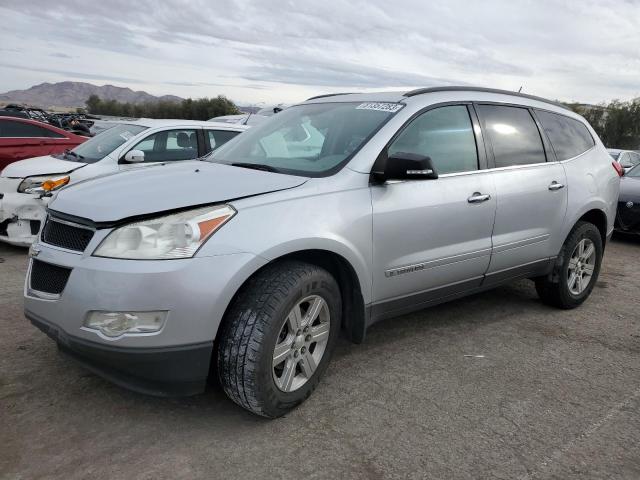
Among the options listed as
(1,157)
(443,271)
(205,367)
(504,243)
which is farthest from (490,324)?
(1,157)

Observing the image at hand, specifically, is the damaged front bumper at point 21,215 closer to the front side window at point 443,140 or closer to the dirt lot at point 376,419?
the dirt lot at point 376,419

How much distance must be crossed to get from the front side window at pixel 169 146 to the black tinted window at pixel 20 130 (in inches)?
107

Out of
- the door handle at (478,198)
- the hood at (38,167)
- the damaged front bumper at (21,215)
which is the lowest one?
the damaged front bumper at (21,215)

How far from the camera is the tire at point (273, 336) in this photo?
271 cm

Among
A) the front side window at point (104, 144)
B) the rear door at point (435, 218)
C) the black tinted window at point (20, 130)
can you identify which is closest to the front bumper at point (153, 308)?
the rear door at point (435, 218)

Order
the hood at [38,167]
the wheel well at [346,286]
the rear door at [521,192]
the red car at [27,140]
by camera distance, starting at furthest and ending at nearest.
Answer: the red car at [27,140]
the hood at [38,167]
the rear door at [521,192]
the wheel well at [346,286]

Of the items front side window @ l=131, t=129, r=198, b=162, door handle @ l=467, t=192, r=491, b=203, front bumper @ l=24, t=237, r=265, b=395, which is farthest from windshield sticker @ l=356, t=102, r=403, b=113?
front side window @ l=131, t=129, r=198, b=162

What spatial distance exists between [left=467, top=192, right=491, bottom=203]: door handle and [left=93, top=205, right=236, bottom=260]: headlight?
1857mm

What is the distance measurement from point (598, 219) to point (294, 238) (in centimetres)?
356

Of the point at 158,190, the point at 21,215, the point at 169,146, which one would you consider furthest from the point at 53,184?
the point at 158,190

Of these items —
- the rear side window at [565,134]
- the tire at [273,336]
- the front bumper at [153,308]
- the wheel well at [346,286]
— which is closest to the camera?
the front bumper at [153,308]

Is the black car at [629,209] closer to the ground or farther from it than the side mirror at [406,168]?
closer to the ground

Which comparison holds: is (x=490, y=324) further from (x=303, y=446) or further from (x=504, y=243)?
(x=303, y=446)

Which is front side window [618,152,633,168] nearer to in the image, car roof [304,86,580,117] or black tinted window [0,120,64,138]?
car roof [304,86,580,117]
